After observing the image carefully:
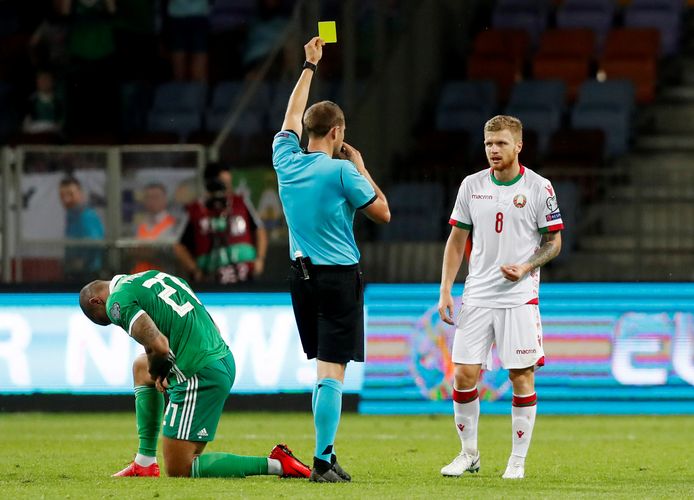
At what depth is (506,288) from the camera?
990cm

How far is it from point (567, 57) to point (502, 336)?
12.3m

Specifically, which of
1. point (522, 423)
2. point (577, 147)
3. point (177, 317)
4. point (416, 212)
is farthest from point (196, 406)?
point (577, 147)

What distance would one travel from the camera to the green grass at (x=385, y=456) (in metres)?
9.04

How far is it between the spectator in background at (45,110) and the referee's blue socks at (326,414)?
11.5m

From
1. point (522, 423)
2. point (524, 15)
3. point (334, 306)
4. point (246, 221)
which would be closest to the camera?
point (334, 306)

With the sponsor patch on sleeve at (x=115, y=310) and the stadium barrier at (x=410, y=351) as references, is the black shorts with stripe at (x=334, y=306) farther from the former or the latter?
the stadium barrier at (x=410, y=351)

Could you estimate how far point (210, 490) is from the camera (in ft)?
29.2

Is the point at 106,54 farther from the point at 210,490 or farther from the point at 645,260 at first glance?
the point at 210,490

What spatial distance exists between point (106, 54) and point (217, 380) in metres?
12.4

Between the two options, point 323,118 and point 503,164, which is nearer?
point 323,118

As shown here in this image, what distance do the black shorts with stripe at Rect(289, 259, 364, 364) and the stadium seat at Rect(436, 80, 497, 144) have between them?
438 inches

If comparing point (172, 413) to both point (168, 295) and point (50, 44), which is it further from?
point (50, 44)

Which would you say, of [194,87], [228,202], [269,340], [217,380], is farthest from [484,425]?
[194,87]

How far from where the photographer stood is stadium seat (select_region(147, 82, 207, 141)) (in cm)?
2095
